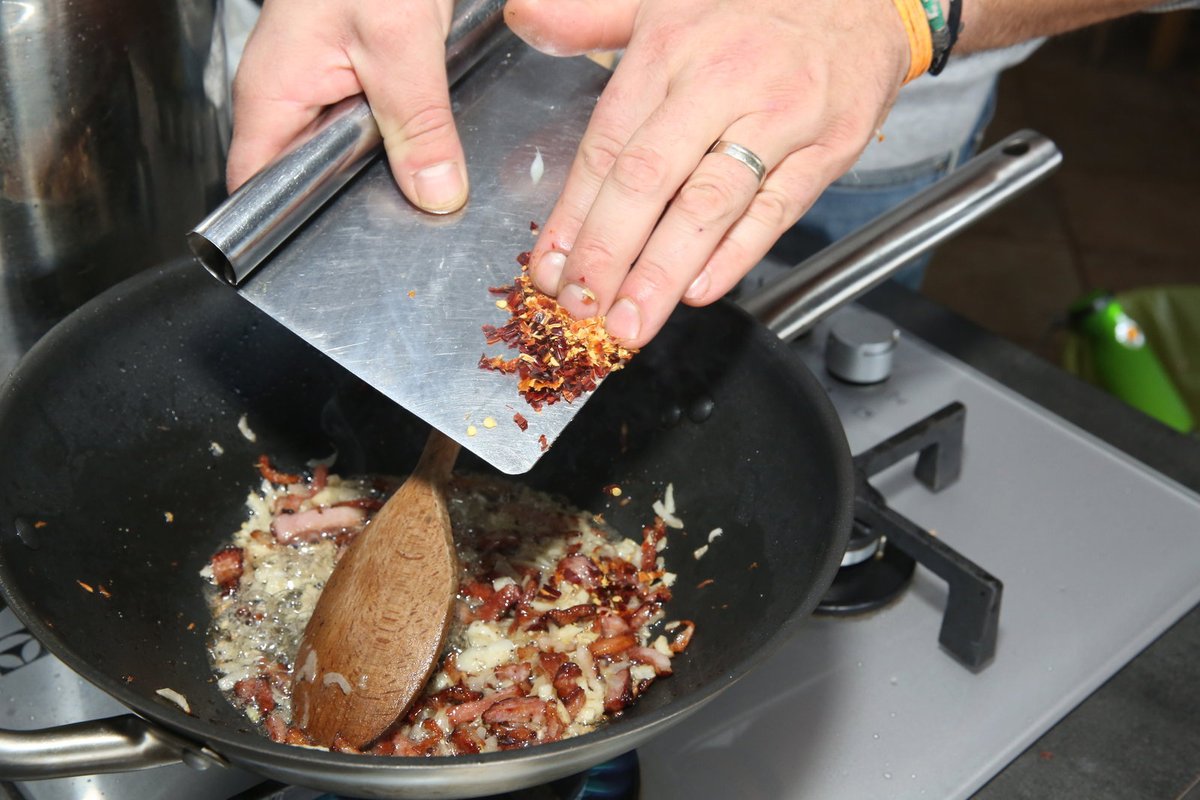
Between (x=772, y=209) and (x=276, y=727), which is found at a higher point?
(x=772, y=209)

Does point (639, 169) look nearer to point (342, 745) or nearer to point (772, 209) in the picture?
point (772, 209)

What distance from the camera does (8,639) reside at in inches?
35.0

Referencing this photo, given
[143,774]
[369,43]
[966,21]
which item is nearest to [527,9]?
[369,43]

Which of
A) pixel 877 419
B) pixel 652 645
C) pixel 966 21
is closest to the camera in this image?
pixel 652 645

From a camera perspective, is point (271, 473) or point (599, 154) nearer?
point (599, 154)

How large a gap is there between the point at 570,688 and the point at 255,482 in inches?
13.8

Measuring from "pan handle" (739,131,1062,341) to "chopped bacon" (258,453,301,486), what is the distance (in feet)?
1.41

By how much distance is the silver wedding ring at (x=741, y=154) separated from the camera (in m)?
0.76

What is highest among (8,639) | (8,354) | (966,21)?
(966,21)

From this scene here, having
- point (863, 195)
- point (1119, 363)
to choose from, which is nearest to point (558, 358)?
point (863, 195)

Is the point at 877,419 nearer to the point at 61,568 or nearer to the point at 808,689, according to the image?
the point at 808,689

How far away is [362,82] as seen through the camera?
32.5 inches

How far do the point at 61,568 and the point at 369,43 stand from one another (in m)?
0.42

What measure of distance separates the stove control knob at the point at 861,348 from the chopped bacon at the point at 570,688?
1.58ft
